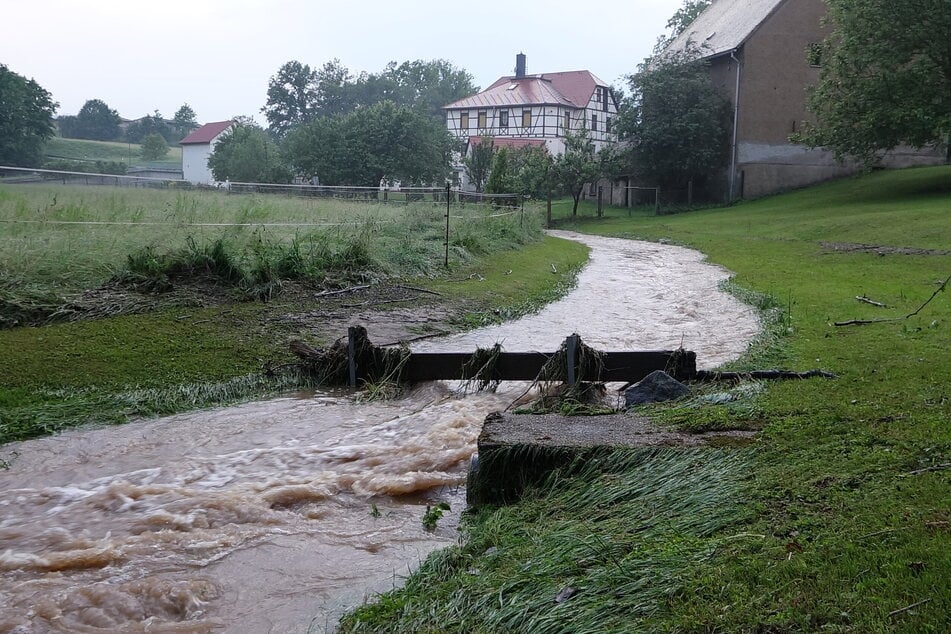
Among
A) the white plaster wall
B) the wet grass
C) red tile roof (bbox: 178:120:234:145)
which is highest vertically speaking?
red tile roof (bbox: 178:120:234:145)

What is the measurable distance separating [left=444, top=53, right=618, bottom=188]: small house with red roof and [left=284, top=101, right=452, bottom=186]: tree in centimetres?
1136

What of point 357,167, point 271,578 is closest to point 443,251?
point 271,578

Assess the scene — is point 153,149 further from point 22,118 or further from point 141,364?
point 141,364

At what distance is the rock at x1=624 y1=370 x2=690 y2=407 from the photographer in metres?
7.61

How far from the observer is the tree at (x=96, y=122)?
374ft

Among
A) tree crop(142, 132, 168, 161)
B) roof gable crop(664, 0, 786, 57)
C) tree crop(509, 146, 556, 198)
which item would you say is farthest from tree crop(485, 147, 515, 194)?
tree crop(142, 132, 168, 161)

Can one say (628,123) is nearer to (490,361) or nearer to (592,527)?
(490,361)

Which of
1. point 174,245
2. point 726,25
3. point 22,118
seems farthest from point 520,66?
point 174,245

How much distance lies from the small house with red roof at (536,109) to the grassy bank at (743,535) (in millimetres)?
69540

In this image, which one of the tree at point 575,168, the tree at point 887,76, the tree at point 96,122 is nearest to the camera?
the tree at point 887,76

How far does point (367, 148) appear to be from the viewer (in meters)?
62.0

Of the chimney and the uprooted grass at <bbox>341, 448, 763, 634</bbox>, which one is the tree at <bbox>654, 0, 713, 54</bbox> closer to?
the chimney

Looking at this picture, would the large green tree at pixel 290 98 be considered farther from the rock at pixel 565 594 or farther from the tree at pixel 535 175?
the rock at pixel 565 594

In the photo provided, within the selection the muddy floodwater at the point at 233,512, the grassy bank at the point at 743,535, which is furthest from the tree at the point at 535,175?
the grassy bank at the point at 743,535
